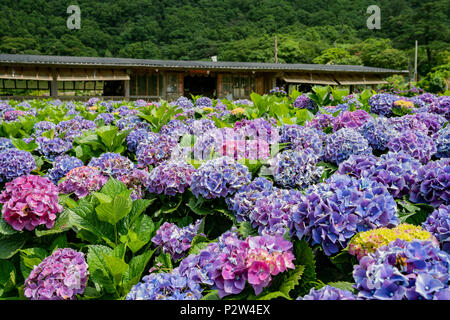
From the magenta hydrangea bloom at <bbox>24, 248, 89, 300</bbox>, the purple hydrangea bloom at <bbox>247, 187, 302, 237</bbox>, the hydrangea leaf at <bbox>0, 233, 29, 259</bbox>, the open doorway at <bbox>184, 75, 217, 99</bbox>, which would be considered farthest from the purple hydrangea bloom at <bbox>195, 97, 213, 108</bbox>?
the open doorway at <bbox>184, 75, 217, 99</bbox>

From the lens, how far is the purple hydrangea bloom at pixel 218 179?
165cm

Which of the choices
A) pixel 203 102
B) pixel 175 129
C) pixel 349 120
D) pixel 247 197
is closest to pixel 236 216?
pixel 247 197

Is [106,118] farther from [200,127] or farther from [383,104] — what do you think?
[383,104]

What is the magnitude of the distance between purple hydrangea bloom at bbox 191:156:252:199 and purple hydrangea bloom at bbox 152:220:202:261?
16 cm

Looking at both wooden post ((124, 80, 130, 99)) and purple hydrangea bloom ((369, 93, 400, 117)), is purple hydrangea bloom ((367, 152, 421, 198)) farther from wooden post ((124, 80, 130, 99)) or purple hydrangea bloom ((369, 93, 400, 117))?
wooden post ((124, 80, 130, 99))

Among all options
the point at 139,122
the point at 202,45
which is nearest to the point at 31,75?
the point at 139,122

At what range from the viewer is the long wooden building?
1670 centimetres

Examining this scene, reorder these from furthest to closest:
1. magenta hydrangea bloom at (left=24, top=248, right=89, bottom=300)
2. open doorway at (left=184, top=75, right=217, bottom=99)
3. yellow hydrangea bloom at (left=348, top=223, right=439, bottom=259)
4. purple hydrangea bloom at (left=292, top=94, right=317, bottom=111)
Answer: open doorway at (left=184, top=75, right=217, bottom=99) → purple hydrangea bloom at (left=292, top=94, right=317, bottom=111) → magenta hydrangea bloom at (left=24, top=248, right=89, bottom=300) → yellow hydrangea bloom at (left=348, top=223, right=439, bottom=259)

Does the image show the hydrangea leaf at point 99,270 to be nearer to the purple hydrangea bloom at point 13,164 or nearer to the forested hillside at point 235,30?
the purple hydrangea bloom at point 13,164

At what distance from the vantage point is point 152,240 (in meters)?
1.60

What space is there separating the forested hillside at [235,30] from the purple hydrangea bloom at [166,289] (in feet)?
181

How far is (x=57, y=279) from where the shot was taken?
1.38 metres

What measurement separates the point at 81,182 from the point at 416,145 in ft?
5.40

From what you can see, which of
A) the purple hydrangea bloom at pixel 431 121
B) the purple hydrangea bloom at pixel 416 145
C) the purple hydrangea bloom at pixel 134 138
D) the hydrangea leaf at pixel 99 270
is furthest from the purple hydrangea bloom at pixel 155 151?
the purple hydrangea bloom at pixel 431 121
